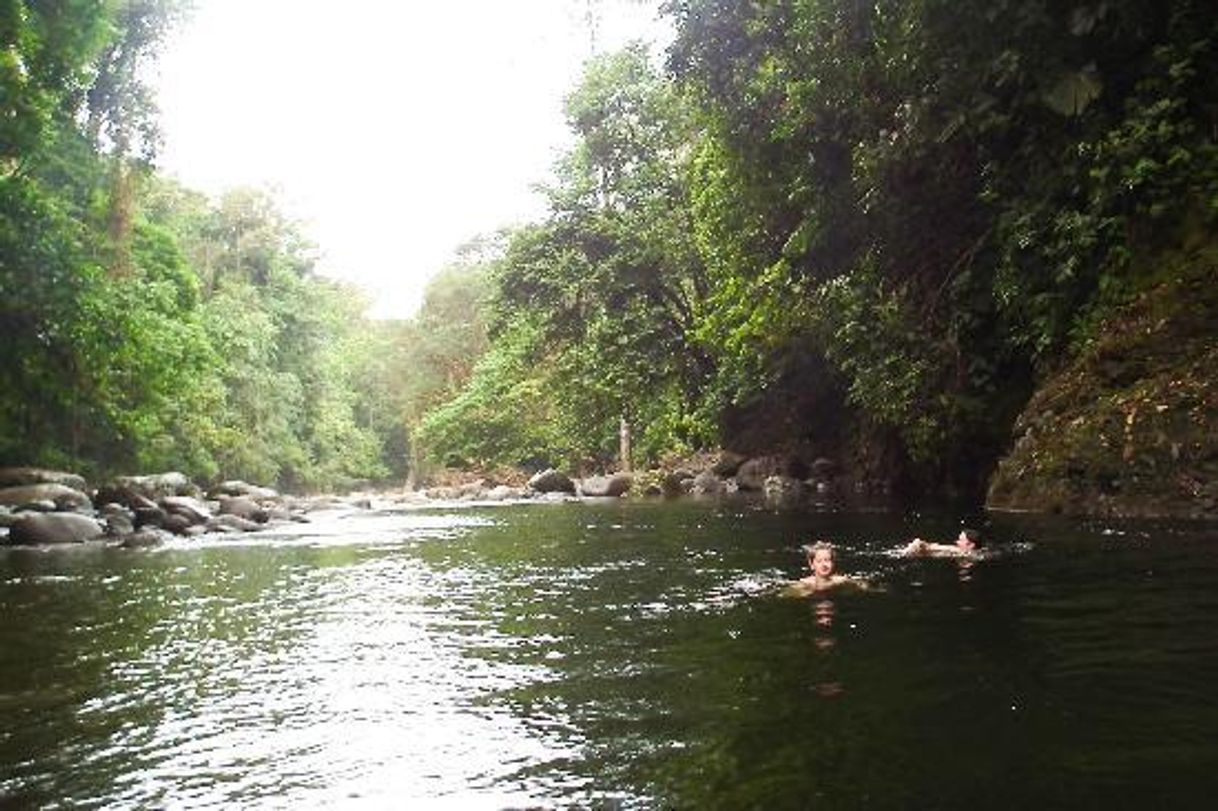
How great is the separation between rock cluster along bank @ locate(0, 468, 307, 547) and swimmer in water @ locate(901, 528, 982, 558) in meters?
13.2

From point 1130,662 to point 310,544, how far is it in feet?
46.0

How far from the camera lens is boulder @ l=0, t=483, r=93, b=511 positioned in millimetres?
21281

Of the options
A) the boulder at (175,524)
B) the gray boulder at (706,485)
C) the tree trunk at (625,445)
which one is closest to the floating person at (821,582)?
the boulder at (175,524)

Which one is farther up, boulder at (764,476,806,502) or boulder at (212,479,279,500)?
boulder at (212,479,279,500)

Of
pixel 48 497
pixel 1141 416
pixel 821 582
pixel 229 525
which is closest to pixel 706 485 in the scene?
pixel 229 525

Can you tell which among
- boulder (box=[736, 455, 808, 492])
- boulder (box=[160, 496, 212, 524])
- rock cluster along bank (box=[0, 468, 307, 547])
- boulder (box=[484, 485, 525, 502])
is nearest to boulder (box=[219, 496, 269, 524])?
rock cluster along bank (box=[0, 468, 307, 547])

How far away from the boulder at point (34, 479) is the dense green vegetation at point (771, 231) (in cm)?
132

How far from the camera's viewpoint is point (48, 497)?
21734 millimetres

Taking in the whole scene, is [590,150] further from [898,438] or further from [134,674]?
[134,674]

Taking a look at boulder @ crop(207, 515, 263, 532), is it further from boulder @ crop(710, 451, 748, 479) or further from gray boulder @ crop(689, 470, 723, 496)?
boulder @ crop(710, 451, 748, 479)

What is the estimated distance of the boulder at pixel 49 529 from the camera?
59.6 feet

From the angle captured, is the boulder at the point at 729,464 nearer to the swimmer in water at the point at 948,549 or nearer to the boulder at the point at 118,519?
the boulder at the point at 118,519

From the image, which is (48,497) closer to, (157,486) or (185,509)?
(185,509)

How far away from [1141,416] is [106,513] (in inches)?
742
